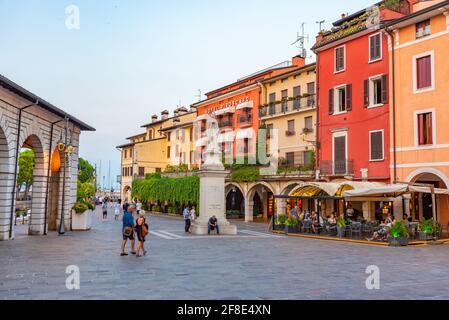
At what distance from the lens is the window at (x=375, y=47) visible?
94.4 feet

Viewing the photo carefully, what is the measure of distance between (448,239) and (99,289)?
18314 millimetres

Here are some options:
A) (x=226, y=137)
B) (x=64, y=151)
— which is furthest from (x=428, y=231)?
(x=226, y=137)

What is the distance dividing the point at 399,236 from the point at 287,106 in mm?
20708

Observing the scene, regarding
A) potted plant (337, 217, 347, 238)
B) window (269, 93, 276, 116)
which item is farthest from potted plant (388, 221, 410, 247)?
window (269, 93, 276, 116)

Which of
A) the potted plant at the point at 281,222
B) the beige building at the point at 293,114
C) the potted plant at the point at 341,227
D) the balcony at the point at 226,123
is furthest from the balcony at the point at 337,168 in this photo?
the balcony at the point at 226,123

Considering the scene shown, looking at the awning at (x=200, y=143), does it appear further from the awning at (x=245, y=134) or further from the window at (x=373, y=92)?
the window at (x=373, y=92)

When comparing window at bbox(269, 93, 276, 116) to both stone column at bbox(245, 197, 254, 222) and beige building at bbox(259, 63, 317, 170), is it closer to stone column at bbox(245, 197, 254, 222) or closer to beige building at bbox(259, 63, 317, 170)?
beige building at bbox(259, 63, 317, 170)

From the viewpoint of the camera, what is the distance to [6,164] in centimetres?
1873

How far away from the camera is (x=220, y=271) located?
1188 cm

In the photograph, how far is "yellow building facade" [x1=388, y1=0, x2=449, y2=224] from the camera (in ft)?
81.0

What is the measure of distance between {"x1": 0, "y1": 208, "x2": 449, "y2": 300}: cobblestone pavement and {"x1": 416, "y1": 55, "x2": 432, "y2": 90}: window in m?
10.9

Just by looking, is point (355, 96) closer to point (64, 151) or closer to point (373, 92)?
point (373, 92)
